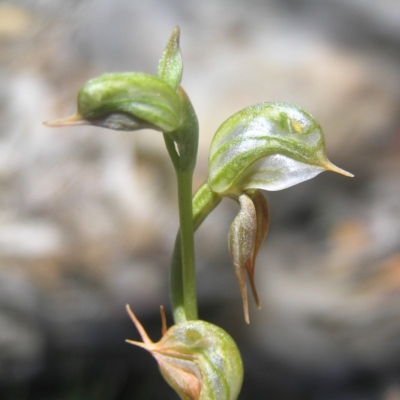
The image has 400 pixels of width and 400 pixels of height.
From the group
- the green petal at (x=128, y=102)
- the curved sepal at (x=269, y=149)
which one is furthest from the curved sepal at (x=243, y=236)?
the green petal at (x=128, y=102)

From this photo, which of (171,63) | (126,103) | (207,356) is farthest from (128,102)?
(207,356)

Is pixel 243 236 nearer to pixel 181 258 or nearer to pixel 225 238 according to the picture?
pixel 181 258

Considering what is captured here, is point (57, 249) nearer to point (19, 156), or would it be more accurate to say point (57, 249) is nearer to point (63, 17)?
point (19, 156)

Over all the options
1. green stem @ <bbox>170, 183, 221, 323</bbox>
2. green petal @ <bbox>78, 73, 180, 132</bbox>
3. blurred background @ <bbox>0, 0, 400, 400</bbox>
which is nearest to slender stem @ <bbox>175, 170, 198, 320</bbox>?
green stem @ <bbox>170, 183, 221, 323</bbox>

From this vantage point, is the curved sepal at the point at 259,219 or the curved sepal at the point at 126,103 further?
the curved sepal at the point at 259,219

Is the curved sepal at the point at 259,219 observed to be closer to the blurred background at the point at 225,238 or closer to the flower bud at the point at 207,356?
the flower bud at the point at 207,356
